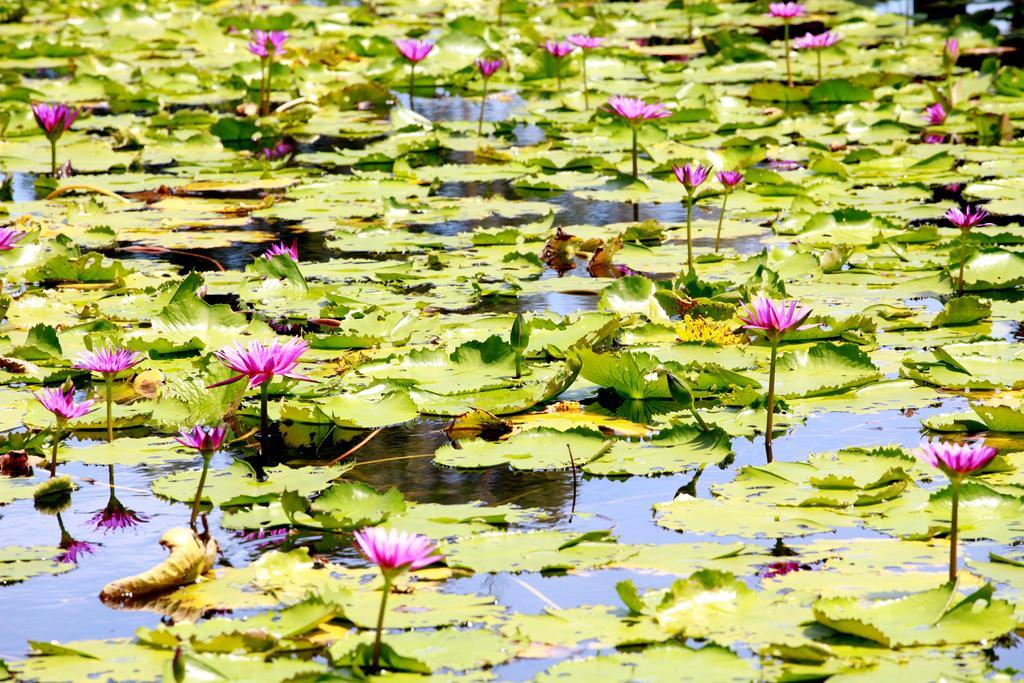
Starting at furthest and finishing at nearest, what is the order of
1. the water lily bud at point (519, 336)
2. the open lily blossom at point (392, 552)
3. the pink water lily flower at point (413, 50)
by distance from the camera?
1. the pink water lily flower at point (413, 50)
2. the water lily bud at point (519, 336)
3. the open lily blossom at point (392, 552)

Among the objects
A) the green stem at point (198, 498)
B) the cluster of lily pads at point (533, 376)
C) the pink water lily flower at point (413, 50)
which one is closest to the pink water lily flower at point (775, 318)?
the cluster of lily pads at point (533, 376)

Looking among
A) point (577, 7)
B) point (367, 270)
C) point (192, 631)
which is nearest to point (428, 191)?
point (367, 270)

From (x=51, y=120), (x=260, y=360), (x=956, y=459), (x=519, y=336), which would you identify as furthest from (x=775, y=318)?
(x=51, y=120)

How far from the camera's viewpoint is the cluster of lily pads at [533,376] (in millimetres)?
2146

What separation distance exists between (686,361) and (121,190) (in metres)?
3.13

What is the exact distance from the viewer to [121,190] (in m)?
5.86

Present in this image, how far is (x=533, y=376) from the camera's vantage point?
3461 mm

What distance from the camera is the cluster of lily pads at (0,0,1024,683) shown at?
215cm

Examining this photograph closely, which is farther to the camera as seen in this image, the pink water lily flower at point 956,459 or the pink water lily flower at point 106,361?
the pink water lily flower at point 106,361

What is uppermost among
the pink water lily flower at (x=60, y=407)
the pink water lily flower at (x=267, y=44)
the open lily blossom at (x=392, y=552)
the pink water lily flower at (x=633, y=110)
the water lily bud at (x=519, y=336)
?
the pink water lily flower at (x=267, y=44)

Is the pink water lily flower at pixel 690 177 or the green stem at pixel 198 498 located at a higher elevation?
the pink water lily flower at pixel 690 177

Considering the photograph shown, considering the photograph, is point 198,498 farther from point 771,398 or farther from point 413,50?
point 413,50

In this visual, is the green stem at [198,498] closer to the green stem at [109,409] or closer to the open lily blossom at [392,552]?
the green stem at [109,409]

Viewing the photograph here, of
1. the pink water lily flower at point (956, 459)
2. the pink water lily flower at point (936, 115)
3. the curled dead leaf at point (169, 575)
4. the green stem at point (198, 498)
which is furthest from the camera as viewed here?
the pink water lily flower at point (936, 115)
